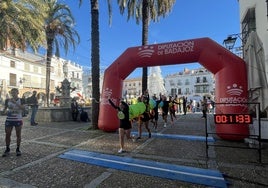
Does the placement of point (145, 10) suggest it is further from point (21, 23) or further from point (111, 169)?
point (111, 169)

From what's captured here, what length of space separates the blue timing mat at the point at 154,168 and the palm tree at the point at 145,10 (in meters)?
10.2

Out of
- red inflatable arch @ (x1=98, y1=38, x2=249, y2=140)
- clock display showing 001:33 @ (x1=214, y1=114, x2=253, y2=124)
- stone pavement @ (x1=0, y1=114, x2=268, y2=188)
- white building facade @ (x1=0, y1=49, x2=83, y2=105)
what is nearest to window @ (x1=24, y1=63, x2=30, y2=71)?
white building facade @ (x1=0, y1=49, x2=83, y2=105)

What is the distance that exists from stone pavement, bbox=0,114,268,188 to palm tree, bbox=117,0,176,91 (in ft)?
28.6

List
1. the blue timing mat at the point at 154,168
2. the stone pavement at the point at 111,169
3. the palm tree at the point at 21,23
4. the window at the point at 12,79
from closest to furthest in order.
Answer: the stone pavement at the point at 111,169 → the blue timing mat at the point at 154,168 → the palm tree at the point at 21,23 → the window at the point at 12,79

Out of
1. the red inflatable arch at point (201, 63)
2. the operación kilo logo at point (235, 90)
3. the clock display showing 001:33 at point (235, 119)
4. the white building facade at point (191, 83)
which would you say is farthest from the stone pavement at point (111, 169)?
the white building facade at point (191, 83)

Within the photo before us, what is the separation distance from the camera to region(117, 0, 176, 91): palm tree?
16.6m

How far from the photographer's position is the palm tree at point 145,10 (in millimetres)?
16625

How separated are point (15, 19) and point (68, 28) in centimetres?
725

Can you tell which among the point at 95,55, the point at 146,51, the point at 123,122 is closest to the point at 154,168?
the point at 123,122

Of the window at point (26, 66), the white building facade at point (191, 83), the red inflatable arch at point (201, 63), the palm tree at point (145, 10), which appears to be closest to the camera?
the red inflatable arch at point (201, 63)

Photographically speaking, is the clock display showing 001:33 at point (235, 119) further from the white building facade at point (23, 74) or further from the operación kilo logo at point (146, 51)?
the white building facade at point (23, 74)

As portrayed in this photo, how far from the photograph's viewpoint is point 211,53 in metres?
8.73

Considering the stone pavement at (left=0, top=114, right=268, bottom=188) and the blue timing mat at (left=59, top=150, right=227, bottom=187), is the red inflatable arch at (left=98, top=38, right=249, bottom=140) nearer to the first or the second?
the stone pavement at (left=0, top=114, right=268, bottom=188)

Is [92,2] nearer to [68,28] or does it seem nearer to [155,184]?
[155,184]
